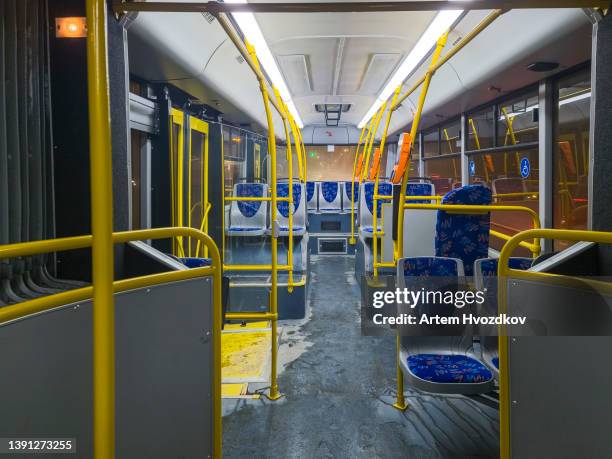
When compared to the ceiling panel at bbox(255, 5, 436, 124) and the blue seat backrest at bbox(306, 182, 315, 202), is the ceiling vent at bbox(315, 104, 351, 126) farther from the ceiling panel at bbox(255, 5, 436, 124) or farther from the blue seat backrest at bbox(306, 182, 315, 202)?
the blue seat backrest at bbox(306, 182, 315, 202)

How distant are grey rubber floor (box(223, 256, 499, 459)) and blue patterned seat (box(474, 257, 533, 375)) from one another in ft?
1.34

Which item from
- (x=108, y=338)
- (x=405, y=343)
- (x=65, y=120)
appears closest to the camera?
(x=108, y=338)

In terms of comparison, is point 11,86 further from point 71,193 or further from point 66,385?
point 66,385

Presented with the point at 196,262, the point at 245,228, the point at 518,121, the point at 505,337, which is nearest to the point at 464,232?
the point at 505,337

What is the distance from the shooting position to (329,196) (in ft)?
33.9

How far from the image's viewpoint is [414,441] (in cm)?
255

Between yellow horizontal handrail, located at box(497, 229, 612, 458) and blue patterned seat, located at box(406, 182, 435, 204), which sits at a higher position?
blue patterned seat, located at box(406, 182, 435, 204)

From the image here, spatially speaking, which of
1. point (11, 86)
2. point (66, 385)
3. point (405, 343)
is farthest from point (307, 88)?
point (66, 385)

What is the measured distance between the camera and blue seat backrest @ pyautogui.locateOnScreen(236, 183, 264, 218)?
20.6ft

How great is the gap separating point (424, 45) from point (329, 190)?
19.5 feet

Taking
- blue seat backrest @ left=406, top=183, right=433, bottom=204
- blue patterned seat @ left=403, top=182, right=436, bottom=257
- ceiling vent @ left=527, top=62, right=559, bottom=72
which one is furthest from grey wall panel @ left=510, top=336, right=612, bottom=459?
blue seat backrest @ left=406, top=183, right=433, bottom=204

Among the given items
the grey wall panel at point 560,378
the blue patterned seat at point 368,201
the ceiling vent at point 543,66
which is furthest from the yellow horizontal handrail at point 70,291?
the blue patterned seat at point 368,201

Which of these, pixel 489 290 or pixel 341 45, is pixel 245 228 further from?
pixel 489 290

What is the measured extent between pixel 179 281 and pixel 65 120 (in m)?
1.07
